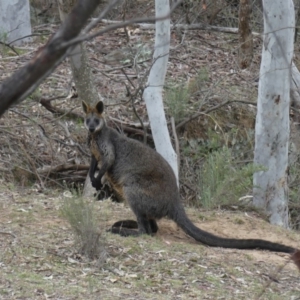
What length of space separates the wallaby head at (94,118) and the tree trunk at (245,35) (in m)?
5.96

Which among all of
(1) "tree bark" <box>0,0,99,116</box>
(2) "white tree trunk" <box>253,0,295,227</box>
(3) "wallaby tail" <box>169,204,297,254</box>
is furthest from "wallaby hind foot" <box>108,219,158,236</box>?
(1) "tree bark" <box>0,0,99,116</box>

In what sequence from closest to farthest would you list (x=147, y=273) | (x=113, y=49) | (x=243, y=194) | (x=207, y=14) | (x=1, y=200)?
(x=147, y=273) → (x=1, y=200) → (x=243, y=194) → (x=113, y=49) → (x=207, y=14)

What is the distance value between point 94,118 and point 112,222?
1.09 meters

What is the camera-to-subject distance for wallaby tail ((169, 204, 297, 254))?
699 centimetres

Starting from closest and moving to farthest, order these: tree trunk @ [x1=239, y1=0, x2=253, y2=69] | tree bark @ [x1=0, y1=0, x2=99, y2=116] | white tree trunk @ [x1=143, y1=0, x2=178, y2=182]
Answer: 1. tree bark @ [x1=0, y1=0, x2=99, y2=116]
2. white tree trunk @ [x1=143, y1=0, x2=178, y2=182]
3. tree trunk @ [x1=239, y1=0, x2=253, y2=69]

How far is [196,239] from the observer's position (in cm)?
721

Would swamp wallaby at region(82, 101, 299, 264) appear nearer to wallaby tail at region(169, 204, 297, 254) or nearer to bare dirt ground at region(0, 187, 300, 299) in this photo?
wallaby tail at region(169, 204, 297, 254)

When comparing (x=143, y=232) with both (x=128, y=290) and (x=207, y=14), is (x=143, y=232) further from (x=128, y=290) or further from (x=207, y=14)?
(x=207, y=14)

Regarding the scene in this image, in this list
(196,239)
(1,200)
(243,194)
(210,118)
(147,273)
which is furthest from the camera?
(210,118)

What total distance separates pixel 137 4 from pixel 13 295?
37.3ft

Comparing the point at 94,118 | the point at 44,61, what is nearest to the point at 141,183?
the point at 94,118

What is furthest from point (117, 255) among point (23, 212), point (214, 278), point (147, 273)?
point (23, 212)

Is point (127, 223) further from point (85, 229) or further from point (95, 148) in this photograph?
point (85, 229)

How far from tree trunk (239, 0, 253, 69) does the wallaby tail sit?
659 cm
